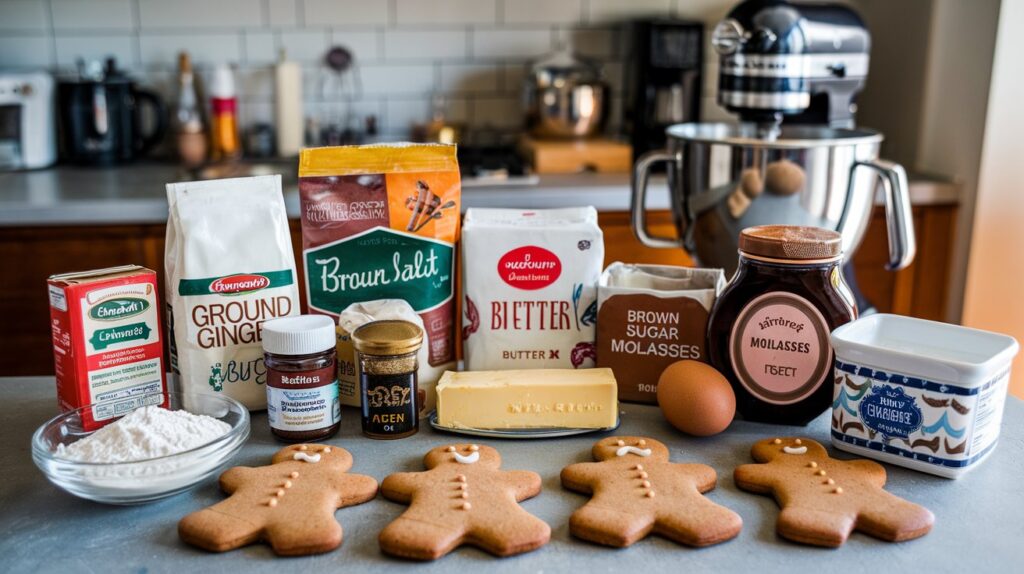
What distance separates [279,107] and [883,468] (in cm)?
205

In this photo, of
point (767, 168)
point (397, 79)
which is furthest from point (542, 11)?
point (767, 168)

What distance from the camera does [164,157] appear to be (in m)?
2.63

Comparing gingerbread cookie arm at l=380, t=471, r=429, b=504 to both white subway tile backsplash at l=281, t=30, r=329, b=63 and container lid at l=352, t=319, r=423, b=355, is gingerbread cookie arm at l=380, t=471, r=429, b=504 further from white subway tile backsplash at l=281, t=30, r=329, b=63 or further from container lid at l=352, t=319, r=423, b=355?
white subway tile backsplash at l=281, t=30, r=329, b=63

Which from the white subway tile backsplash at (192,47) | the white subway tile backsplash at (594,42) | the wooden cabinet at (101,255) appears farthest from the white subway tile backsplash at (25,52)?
the white subway tile backsplash at (594,42)

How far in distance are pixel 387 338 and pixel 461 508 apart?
214 millimetres

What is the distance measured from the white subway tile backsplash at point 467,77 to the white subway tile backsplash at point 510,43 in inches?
1.4

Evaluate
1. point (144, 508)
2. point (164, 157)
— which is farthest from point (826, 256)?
point (164, 157)

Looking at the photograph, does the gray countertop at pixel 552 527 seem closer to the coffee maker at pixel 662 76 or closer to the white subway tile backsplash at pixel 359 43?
the coffee maker at pixel 662 76

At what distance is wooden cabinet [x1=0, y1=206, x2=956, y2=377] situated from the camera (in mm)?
2053

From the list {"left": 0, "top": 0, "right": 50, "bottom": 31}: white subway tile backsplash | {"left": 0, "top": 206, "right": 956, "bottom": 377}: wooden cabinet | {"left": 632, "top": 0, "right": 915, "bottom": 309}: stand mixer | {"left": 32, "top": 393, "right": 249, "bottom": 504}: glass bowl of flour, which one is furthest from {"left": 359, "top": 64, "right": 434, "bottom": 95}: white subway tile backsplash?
{"left": 32, "top": 393, "right": 249, "bottom": 504}: glass bowl of flour

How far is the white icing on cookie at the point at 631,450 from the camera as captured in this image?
3.14ft

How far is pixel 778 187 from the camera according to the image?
1341 millimetres

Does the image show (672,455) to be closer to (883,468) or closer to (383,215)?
(883,468)

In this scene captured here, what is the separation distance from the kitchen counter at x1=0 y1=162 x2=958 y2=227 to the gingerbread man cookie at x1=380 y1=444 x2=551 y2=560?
1.24m
